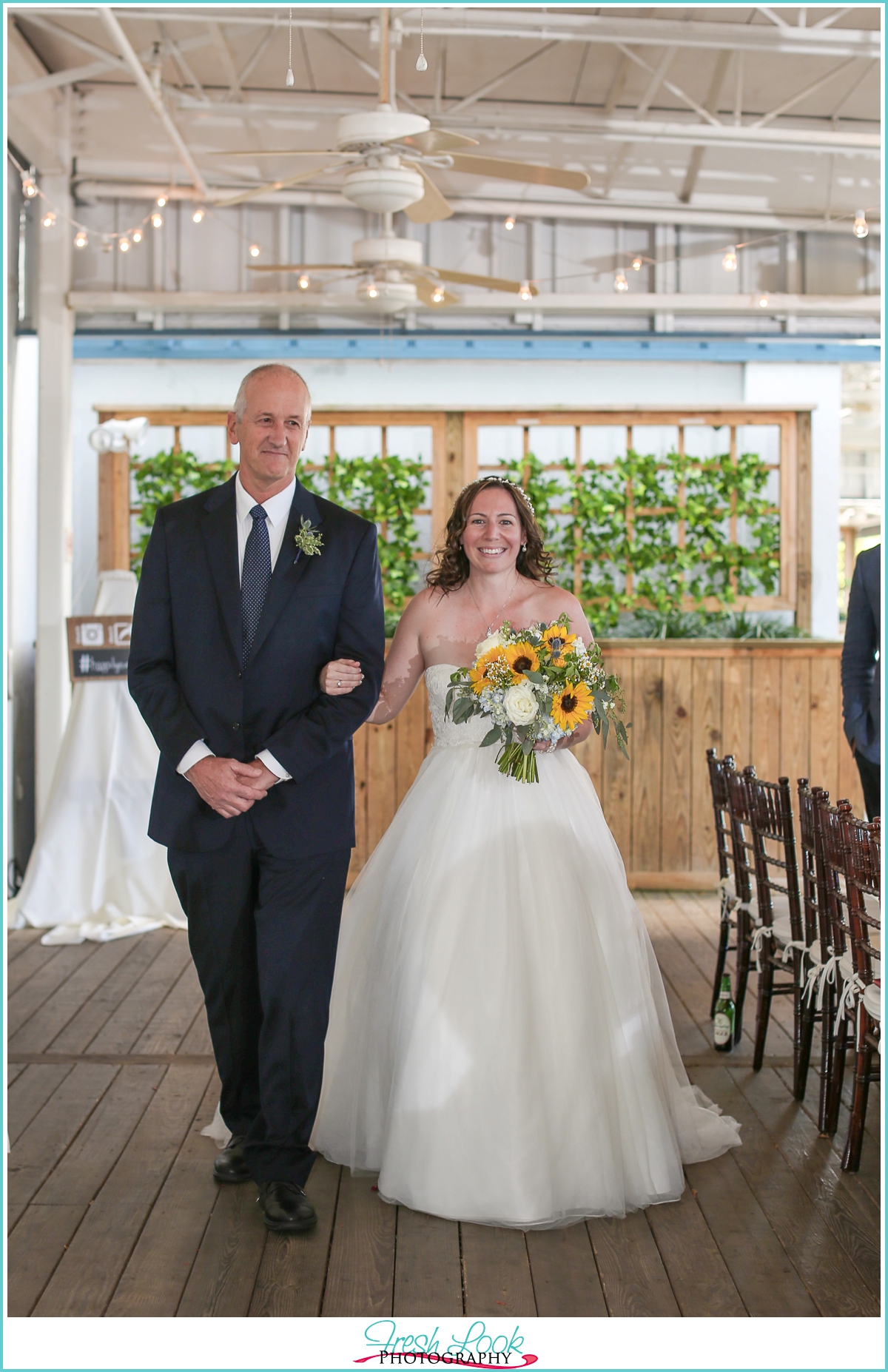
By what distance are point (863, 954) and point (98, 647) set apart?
422 centimetres

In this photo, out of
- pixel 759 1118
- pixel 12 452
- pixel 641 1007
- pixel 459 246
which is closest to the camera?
pixel 641 1007

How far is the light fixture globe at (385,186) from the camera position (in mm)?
4965

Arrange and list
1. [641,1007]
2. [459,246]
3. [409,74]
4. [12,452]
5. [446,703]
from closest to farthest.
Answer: [641,1007], [446,703], [12,452], [409,74], [459,246]

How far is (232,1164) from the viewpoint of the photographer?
320 cm

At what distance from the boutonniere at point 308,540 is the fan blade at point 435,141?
2.48 meters

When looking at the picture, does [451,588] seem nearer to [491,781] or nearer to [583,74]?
[491,781]

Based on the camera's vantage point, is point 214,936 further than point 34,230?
No

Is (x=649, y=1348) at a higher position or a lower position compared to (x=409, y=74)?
lower

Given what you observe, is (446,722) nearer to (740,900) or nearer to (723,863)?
(740,900)

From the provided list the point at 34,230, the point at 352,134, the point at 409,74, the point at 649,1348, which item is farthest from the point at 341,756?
the point at 409,74

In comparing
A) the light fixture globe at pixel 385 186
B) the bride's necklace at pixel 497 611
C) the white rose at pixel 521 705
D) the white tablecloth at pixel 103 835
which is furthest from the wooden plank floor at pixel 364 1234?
the light fixture globe at pixel 385 186

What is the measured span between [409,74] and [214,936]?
6.47m

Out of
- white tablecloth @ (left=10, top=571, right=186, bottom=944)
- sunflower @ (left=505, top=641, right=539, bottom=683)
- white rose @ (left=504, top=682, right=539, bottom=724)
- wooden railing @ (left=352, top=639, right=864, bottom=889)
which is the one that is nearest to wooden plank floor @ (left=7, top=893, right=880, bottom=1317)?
white rose @ (left=504, top=682, right=539, bottom=724)

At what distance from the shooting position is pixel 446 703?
3.38m
